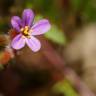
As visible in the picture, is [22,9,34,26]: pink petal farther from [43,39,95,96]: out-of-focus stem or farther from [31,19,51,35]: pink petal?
[43,39,95,96]: out-of-focus stem

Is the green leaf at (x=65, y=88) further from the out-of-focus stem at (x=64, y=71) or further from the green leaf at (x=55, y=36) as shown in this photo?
the green leaf at (x=55, y=36)

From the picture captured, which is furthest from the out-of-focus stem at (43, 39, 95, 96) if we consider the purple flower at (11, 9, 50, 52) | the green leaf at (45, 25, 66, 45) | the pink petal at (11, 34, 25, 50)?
the pink petal at (11, 34, 25, 50)

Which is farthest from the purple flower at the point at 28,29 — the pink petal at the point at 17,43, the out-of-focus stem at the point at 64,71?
the out-of-focus stem at the point at 64,71

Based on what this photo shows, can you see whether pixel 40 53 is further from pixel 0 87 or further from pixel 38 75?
pixel 0 87

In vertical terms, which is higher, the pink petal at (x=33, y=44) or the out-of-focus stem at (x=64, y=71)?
the pink petal at (x=33, y=44)

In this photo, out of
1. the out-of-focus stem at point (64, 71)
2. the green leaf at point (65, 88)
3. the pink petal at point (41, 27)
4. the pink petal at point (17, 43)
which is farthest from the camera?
the out-of-focus stem at point (64, 71)

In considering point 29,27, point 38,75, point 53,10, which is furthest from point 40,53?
point 29,27
